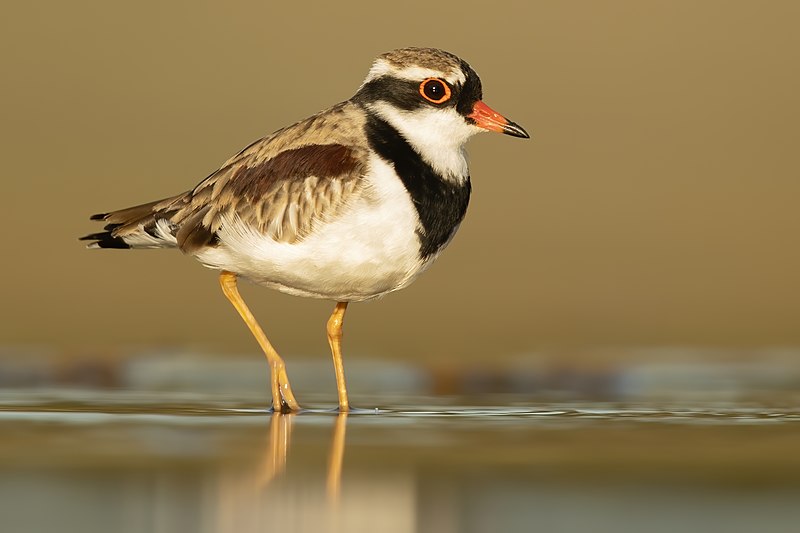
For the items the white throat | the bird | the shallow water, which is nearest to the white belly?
the bird

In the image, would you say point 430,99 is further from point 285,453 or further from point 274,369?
point 285,453

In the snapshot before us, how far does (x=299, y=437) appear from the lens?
7.61 m

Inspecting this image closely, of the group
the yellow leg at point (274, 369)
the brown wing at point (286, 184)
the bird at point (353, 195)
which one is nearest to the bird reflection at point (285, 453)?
the yellow leg at point (274, 369)

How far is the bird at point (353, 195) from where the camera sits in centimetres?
909

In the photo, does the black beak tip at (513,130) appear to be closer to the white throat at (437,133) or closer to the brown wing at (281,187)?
the white throat at (437,133)

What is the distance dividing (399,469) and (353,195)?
293 centimetres

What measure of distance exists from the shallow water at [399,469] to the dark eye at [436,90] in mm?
2015

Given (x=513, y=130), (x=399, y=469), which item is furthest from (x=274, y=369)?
(x=399, y=469)

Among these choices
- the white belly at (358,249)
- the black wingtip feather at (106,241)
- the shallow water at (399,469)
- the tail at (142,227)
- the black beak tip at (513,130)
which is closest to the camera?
the shallow water at (399,469)

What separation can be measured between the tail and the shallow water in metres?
1.56

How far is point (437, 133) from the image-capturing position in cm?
955

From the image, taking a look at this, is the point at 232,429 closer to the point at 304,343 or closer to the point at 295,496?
the point at 295,496

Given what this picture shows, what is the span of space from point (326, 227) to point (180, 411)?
1419 mm

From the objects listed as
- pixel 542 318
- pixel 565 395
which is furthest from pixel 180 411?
pixel 542 318
